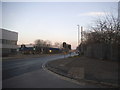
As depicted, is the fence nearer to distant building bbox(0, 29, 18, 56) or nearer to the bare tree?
the bare tree

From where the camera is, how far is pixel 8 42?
59.9 m

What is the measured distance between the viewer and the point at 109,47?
Answer: 18.8 m

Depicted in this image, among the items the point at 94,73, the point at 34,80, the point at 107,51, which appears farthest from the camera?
the point at 107,51

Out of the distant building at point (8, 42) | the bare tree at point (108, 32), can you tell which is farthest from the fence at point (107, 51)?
the distant building at point (8, 42)

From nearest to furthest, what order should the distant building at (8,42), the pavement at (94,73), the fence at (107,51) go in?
1. the pavement at (94,73)
2. the fence at (107,51)
3. the distant building at (8,42)

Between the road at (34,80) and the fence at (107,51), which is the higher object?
the fence at (107,51)

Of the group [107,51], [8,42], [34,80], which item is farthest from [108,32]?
[8,42]

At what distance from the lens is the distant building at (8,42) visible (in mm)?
55369

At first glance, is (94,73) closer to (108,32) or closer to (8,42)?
(108,32)

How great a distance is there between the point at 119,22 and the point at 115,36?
→ 201 centimetres

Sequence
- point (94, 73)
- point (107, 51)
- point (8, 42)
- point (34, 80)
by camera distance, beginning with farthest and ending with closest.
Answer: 1. point (8, 42)
2. point (107, 51)
3. point (94, 73)
4. point (34, 80)

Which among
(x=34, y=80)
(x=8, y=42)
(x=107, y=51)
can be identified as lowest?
(x=34, y=80)

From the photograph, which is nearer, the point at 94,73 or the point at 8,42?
the point at 94,73

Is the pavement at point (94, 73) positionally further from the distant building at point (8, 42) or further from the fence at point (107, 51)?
the distant building at point (8, 42)
